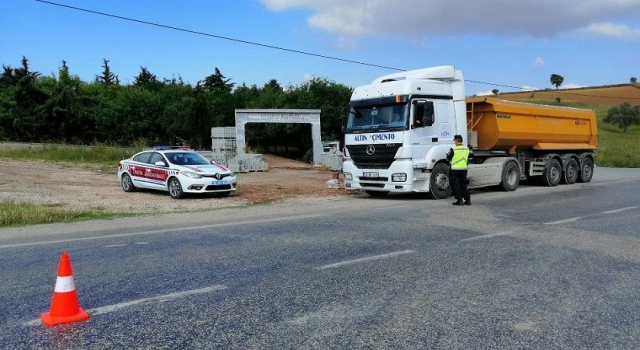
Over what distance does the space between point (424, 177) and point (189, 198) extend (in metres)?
6.93

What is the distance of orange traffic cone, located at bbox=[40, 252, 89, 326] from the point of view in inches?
173

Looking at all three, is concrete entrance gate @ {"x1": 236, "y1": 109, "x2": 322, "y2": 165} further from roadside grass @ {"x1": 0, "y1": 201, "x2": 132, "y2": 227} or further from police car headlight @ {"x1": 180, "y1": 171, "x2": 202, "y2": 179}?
roadside grass @ {"x1": 0, "y1": 201, "x2": 132, "y2": 227}

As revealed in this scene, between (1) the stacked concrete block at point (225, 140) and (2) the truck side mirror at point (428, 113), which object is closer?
(2) the truck side mirror at point (428, 113)

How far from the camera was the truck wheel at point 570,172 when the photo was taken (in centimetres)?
1998

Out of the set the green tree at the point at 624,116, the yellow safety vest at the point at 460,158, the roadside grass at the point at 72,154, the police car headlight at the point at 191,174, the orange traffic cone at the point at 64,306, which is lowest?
the orange traffic cone at the point at 64,306

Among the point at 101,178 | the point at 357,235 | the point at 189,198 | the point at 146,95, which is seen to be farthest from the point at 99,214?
the point at 146,95

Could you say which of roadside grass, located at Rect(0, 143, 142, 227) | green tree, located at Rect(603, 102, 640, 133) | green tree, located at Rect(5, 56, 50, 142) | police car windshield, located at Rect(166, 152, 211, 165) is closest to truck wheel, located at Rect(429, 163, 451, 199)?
police car windshield, located at Rect(166, 152, 211, 165)

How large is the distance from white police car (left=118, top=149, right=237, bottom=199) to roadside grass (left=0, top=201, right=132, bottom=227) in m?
3.24

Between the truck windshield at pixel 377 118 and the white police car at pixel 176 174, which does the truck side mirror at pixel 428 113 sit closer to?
the truck windshield at pixel 377 118

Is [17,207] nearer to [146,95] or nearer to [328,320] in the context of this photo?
[328,320]

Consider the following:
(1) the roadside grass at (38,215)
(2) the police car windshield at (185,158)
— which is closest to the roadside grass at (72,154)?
(2) the police car windshield at (185,158)

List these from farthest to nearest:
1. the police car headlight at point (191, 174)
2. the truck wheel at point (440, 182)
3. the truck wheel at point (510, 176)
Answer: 1. the truck wheel at point (510, 176)
2. the police car headlight at point (191, 174)
3. the truck wheel at point (440, 182)

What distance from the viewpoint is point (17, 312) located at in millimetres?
4676

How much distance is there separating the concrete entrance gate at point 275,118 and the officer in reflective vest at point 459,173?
17.5 metres
